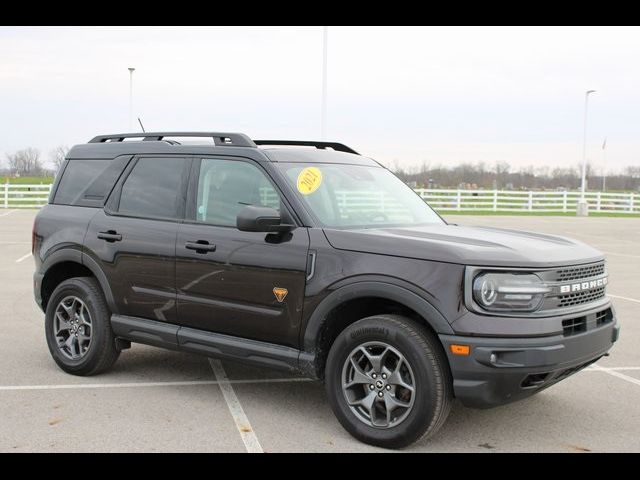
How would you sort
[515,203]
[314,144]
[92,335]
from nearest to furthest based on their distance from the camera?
[92,335], [314,144], [515,203]

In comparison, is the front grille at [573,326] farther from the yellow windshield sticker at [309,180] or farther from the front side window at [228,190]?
the front side window at [228,190]

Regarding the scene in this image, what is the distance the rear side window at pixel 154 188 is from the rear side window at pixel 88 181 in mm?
193

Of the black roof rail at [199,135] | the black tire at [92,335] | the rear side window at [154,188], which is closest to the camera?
the black roof rail at [199,135]

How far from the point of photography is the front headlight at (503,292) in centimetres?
439

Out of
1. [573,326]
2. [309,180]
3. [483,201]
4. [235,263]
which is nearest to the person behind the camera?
[573,326]

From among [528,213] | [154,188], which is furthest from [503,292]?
[528,213]

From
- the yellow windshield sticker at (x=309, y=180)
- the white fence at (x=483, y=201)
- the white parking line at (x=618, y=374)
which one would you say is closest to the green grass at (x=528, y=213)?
the white fence at (x=483, y=201)

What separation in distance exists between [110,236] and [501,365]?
3.21 meters

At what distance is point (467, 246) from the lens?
4.59 metres

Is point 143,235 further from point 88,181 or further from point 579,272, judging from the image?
point 579,272

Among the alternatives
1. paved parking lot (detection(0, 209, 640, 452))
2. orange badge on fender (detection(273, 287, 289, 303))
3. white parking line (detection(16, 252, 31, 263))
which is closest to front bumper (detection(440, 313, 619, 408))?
paved parking lot (detection(0, 209, 640, 452))
